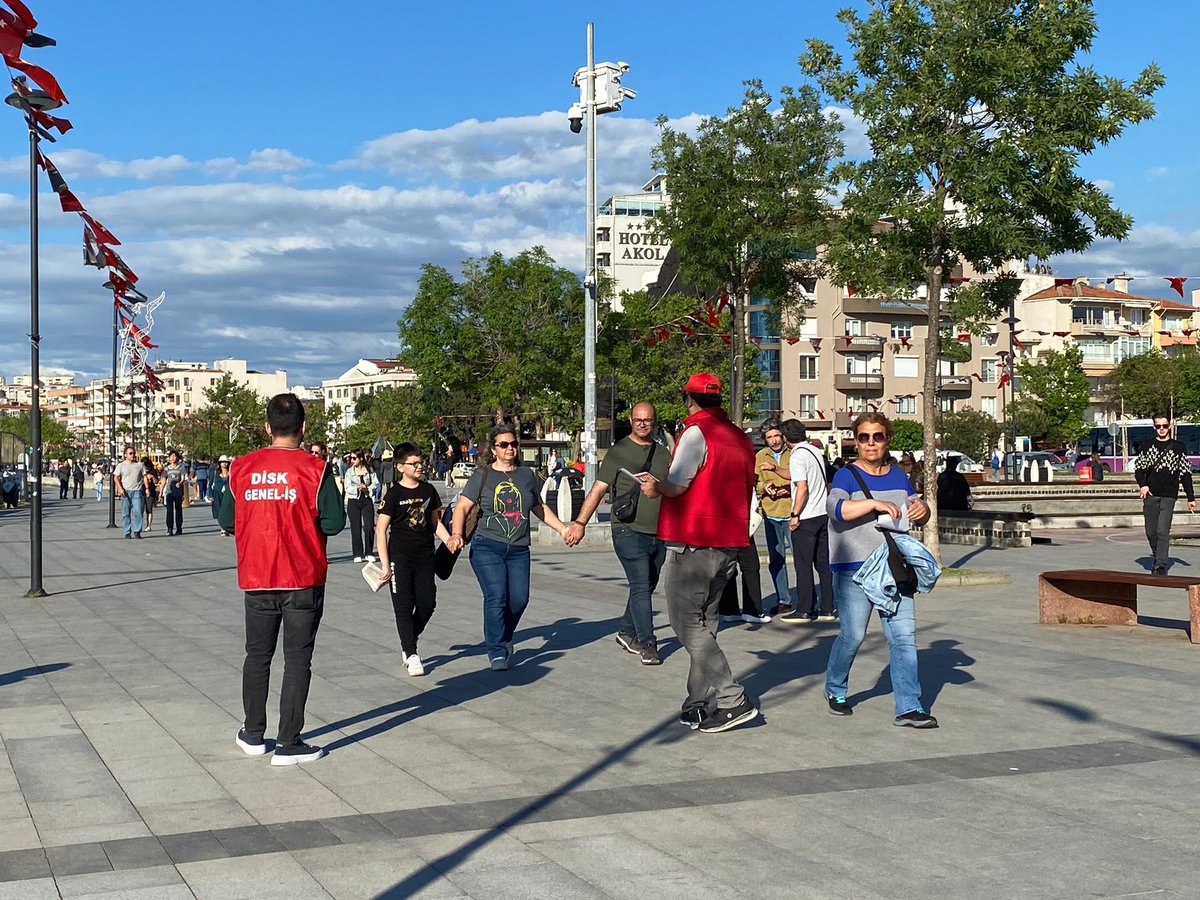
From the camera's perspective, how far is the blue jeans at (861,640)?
745cm

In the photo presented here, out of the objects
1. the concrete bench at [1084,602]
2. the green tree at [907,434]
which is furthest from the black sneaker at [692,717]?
the green tree at [907,434]

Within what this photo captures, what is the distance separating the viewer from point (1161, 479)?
1550cm

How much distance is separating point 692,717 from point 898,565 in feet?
4.53

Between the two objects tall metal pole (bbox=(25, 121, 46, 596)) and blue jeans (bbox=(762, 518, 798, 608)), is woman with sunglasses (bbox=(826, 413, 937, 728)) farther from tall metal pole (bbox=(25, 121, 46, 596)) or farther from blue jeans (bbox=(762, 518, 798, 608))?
tall metal pole (bbox=(25, 121, 46, 596))

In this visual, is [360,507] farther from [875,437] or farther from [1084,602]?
[875,437]

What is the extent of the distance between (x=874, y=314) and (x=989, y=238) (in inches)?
Result: 3187

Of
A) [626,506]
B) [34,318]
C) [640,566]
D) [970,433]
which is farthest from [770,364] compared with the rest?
[626,506]

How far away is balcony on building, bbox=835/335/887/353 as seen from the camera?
9306 cm

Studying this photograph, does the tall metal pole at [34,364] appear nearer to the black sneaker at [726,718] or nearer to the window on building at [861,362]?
the black sneaker at [726,718]

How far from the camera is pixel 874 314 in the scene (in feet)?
314

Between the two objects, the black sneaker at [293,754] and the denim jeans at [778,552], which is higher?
the denim jeans at [778,552]

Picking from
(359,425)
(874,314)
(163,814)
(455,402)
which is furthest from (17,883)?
(359,425)

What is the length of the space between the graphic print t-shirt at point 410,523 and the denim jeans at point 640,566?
1312 millimetres

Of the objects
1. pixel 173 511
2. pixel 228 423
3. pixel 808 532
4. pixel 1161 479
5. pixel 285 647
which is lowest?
pixel 173 511
